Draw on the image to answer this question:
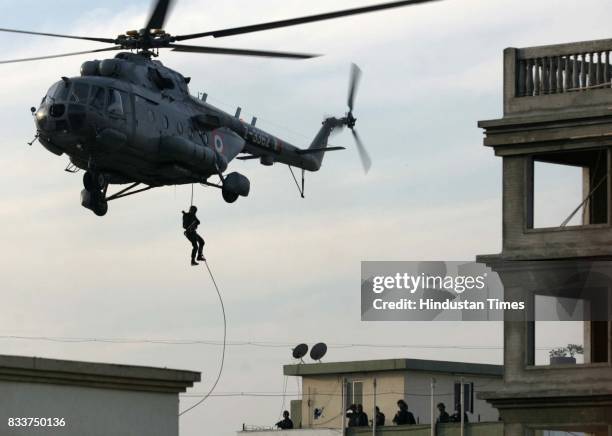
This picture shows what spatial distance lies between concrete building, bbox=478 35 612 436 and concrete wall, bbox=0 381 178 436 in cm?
775

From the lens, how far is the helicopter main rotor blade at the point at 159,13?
43.2 m

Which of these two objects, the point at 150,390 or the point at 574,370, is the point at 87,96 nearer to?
the point at 150,390

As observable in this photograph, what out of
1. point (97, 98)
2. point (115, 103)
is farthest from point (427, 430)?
point (97, 98)

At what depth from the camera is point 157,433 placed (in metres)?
36.5

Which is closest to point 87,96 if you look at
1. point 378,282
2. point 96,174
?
point 96,174

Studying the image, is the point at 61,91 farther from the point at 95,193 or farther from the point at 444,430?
the point at 444,430

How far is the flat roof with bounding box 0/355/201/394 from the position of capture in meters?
33.8

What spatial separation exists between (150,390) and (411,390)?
28.4m

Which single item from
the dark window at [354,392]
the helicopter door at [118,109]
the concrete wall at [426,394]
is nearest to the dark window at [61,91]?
the helicopter door at [118,109]

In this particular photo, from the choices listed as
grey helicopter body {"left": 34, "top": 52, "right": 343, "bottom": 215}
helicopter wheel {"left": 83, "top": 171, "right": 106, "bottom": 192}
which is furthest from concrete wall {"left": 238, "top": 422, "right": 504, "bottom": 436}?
helicopter wheel {"left": 83, "top": 171, "right": 106, "bottom": 192}

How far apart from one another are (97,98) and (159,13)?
2866 mm

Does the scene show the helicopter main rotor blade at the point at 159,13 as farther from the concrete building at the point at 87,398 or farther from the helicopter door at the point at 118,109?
the concrete building at the point at 87,398

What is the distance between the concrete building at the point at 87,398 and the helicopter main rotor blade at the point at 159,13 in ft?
35.5

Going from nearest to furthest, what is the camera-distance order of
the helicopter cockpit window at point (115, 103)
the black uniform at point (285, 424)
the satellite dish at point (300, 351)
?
1. the helicopter cockpit window at point (115, 103)
2. the black uniform at point (285, 424)
3. the satellite dish at point (300, 351)
